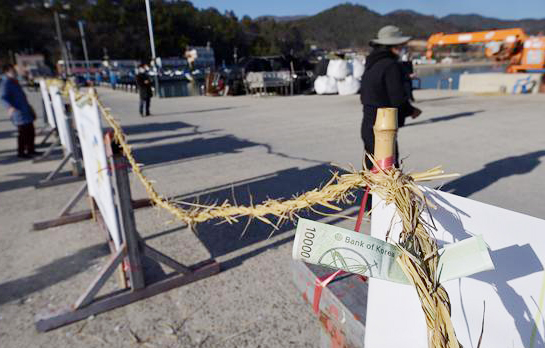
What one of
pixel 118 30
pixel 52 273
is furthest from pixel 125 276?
pixel 118 30

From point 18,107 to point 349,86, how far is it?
16.0 meters

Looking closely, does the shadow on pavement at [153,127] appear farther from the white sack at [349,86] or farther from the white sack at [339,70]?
the white sack at [339,70]

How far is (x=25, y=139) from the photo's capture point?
7.32 meters

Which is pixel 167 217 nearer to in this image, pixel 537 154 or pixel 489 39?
pixel 537 154

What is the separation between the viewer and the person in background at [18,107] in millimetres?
6643

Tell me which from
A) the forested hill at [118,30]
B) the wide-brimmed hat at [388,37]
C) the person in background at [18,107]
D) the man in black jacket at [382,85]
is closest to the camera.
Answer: the man in black jacket at [382,85]

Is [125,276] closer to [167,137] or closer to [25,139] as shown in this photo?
[25,139]

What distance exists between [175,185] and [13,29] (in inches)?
4050

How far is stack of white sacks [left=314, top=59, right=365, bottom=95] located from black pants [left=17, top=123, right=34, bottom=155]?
617 inches

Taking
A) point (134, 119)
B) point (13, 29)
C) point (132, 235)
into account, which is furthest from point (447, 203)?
point (13, 29)

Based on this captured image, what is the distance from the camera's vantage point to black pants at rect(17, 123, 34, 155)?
7.20 metres

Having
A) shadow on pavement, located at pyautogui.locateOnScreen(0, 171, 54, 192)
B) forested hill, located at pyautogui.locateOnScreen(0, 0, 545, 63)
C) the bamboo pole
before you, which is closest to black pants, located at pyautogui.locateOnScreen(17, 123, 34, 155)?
shadow on pavement, located at pyautogui.locateOnScreen(0, 171, 54, 192)

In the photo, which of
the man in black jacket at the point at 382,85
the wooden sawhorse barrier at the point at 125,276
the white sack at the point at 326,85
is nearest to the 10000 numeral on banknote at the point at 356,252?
the wooden sawhorse barrier at the point at 125,276

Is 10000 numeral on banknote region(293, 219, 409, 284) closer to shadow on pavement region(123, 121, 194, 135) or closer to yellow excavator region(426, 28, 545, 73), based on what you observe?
shadow on pavement region(123, 121, 194, 135)
